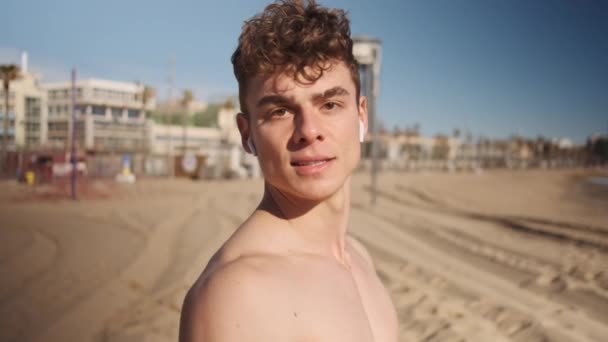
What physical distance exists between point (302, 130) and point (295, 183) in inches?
7.1

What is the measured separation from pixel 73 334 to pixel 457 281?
13.8ft

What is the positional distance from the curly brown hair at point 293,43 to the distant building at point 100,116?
48.7 feet

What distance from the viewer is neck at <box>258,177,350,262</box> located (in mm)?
1373

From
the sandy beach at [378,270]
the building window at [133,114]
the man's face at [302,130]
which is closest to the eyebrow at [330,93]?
the man's face at [302,130]

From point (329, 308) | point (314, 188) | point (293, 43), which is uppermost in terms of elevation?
point (293, 43)

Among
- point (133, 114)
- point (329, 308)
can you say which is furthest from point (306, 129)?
point (133, 114)

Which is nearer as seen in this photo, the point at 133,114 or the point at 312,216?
the point at 312,216

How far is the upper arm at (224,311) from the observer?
917 millimetres

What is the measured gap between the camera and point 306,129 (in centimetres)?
122

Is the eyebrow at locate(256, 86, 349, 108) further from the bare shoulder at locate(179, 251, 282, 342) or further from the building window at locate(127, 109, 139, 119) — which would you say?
the building window at locate(127, 109, 139, 119)

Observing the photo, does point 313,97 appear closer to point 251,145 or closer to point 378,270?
point 251,145

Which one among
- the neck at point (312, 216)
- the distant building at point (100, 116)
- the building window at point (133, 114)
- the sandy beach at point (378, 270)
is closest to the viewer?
the neck at point (312, 216)

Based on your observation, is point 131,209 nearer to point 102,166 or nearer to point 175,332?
point 175,332

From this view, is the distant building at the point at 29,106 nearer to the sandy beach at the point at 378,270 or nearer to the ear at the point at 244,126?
the sandy beach at the point at 378,270
